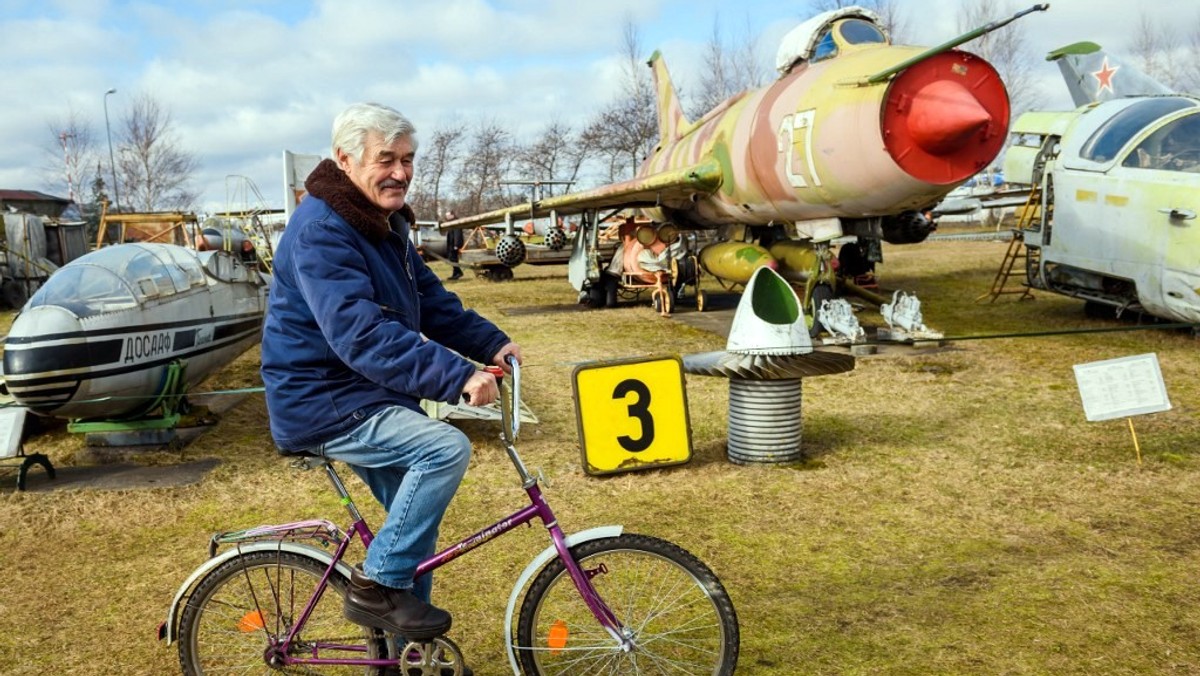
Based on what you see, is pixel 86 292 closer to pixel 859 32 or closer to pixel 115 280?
pixel 115 280

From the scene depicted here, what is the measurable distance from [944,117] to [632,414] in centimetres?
446

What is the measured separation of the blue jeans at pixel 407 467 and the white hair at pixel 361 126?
32.6 inches

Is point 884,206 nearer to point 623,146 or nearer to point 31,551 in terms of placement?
point 31,551

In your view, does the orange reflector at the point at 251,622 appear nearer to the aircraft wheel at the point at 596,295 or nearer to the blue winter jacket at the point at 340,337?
the blue winter jacket at the point at 340,337

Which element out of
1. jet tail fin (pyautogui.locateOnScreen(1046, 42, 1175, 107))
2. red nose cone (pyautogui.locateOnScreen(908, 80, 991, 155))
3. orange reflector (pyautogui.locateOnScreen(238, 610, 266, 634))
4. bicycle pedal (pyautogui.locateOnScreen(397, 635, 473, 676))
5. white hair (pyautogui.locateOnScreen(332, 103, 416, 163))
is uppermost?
jet tail fin (pyautogui.locateOnScreen(1046, 42, 1175, 107))

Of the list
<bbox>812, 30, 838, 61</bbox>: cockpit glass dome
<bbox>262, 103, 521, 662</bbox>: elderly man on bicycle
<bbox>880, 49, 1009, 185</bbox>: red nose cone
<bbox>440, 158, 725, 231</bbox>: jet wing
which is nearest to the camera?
<bbox>262, 103, 521, 662</bbox>: elderly man on bicycle

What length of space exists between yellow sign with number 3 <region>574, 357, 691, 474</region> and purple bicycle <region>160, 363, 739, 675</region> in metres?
2.69

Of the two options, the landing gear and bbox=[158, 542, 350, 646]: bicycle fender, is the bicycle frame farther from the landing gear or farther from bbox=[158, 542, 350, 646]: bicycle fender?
the landing gear

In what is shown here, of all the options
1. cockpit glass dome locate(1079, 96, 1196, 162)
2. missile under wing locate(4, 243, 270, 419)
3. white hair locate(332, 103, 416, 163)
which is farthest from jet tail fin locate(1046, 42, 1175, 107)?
white hair locate(332, 103, 416, 163)

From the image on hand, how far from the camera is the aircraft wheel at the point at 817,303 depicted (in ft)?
35.3

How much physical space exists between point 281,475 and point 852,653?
4480mm

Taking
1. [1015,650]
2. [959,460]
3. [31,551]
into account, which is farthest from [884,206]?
[31,551]

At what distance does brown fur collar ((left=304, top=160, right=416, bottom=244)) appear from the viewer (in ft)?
8.54

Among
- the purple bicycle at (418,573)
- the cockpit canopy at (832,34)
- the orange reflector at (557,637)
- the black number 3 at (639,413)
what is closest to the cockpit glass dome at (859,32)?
the cockpit canopy at (832,34)
